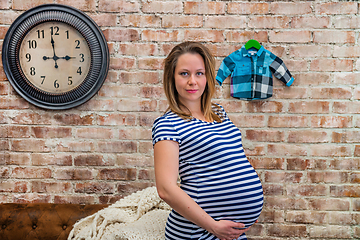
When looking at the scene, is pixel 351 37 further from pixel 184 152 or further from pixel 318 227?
pixel 184 152

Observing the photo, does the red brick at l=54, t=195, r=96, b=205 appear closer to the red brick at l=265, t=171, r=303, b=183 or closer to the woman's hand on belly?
the woman's hand on belly

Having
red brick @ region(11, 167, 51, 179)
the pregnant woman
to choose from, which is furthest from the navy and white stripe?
red brick @ region(11, 167, 51, 179)

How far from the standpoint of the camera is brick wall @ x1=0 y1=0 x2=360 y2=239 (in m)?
1.56

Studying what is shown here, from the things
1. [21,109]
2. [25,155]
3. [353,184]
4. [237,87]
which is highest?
[237,87]

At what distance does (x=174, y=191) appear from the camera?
34.5 inches

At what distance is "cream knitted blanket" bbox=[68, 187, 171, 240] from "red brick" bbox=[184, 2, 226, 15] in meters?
1.09

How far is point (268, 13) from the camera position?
1.56 m

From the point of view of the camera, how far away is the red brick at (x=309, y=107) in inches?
62.7

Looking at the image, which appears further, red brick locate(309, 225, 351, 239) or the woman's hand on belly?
red brick locate(309, 225, 351, 239)

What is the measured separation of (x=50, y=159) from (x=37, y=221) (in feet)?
1.24

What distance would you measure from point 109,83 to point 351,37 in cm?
150

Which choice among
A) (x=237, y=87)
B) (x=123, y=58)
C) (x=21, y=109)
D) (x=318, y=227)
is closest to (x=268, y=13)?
(x=237, y=87)

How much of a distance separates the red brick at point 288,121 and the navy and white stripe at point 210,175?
0.73 metres

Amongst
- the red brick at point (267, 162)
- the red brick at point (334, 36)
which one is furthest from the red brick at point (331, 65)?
the red brick at point (267, 162)
